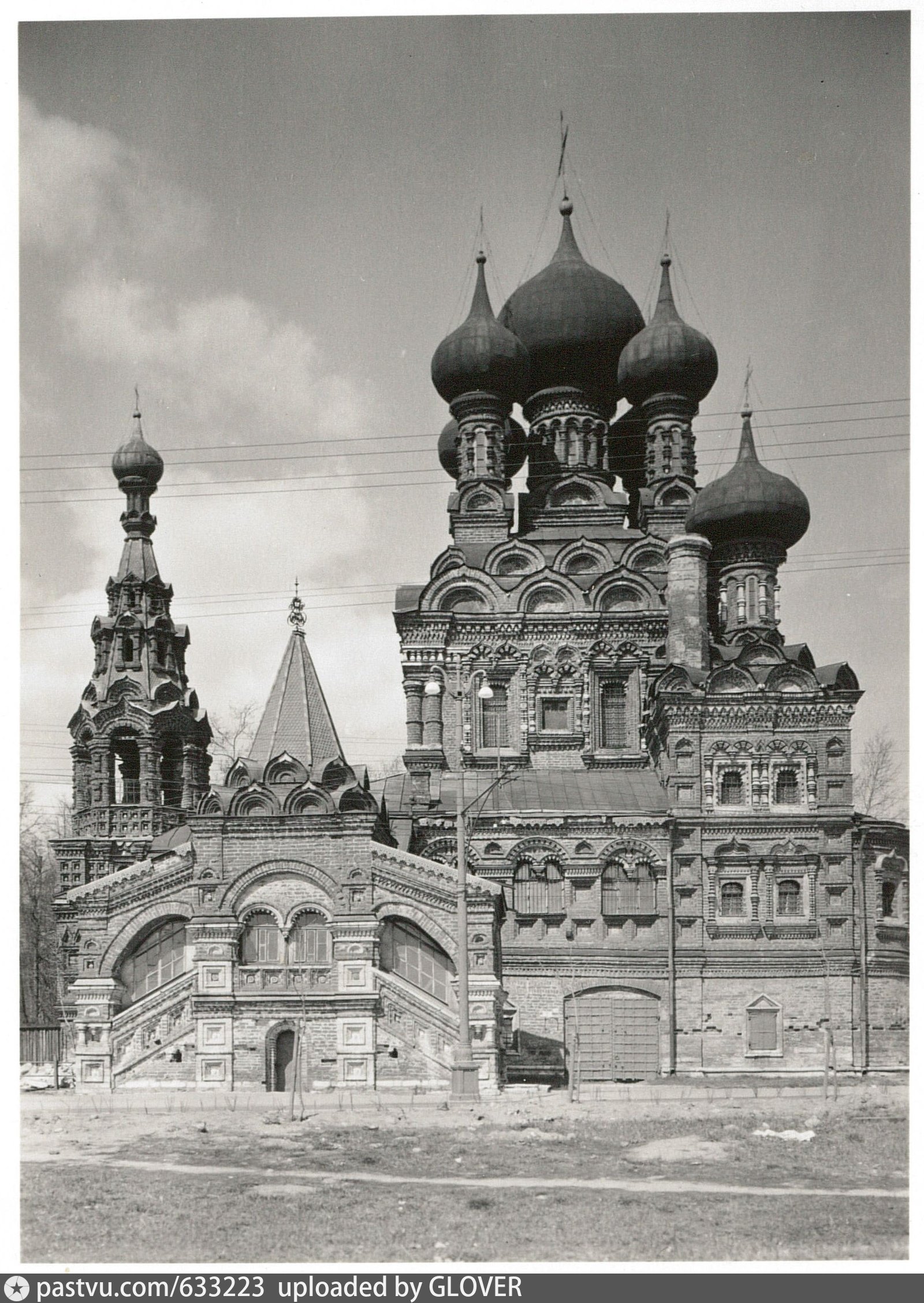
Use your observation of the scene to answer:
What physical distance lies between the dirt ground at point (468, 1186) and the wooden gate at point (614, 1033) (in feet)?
28.9

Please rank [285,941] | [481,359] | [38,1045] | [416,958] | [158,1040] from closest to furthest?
[158,1040]
[285,941]
[416,958]
[38,1045]
[481,359]

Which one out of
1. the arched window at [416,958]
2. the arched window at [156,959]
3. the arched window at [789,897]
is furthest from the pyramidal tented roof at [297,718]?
the arched window at [789,897]

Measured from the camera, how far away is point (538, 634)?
108ft

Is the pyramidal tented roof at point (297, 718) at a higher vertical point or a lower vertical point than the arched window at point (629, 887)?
higher

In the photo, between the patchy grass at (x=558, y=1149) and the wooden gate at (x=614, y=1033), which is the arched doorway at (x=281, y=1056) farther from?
the wooden gate at (x=614, y=1033)

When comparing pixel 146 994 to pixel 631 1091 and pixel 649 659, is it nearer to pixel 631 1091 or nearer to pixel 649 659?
pixel 631 1091

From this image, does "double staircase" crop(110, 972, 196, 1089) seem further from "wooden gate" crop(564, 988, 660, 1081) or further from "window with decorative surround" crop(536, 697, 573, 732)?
"window with decorative surround" crop(536, 697, 573, 732)

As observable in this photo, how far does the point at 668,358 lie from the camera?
114 feet

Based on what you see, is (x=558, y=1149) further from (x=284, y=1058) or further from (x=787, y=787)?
(x=787, y=787)

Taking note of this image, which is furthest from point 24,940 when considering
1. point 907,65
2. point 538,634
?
point 907,65

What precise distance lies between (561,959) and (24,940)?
59.7ft

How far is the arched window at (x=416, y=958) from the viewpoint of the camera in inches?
974

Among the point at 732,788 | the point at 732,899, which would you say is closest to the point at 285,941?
the point at 732,899

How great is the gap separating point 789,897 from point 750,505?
8.98 meters
